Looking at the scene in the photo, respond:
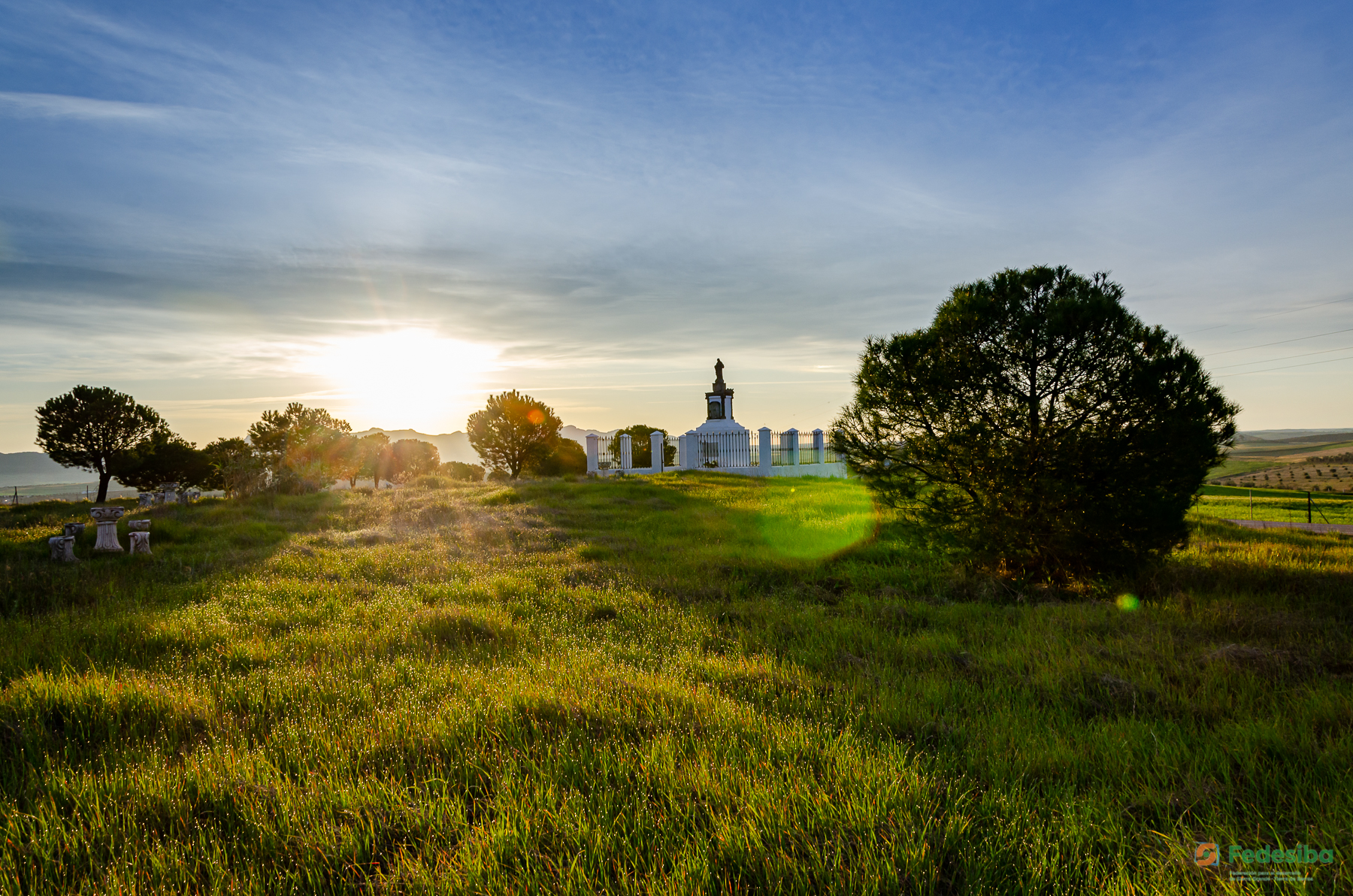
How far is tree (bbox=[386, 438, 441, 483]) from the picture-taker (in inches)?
1722

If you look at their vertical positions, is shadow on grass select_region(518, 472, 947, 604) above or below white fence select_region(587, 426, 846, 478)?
below

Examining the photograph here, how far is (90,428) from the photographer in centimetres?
3322

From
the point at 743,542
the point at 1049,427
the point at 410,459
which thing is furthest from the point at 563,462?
the point at 1049,427

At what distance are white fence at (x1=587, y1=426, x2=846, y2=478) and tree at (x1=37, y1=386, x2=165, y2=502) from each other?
2766 centimetres

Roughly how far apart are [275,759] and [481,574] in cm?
459

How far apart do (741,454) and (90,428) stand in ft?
118

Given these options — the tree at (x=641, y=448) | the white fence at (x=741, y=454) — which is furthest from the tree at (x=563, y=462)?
the white fence at (x=741, y=454)

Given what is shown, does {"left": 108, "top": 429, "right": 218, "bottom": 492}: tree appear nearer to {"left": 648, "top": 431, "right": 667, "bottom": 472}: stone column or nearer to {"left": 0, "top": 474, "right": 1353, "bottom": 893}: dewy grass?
{"left": 648, "top": 431, "right": 667, "bottom": 472}: stone column

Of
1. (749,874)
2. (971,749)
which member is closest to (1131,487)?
(971,749)

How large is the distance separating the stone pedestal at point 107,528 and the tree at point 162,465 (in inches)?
1184

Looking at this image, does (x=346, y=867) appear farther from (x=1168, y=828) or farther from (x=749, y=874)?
(x=1168, y=828)

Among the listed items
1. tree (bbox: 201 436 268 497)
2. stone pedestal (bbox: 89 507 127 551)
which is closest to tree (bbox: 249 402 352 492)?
tree (bbox: 201 436 268 497)

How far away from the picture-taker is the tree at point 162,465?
35344 millimetres

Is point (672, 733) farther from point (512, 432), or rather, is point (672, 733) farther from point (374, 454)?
point (374, 454)
